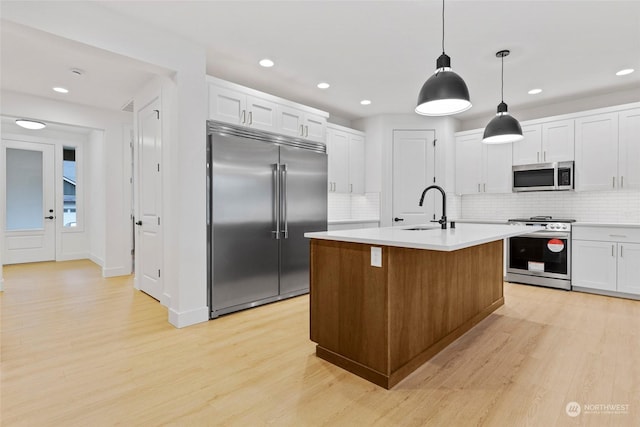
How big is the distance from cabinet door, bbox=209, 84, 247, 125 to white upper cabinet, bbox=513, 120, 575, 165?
4195 millimetres

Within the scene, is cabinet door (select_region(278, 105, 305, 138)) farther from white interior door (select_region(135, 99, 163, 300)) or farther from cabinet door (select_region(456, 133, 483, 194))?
cabinet door (select_region(456, 133, 483, 194))

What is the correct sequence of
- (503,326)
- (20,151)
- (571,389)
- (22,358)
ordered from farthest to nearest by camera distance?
(20,151)
(503,326)
(22,358)
(571,389)

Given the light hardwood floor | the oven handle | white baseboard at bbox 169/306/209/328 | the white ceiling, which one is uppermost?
the white ceiling

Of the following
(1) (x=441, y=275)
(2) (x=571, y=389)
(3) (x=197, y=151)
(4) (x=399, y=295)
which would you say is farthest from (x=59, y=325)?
(2) (x=571, y=389)

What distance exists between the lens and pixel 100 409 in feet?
5.96

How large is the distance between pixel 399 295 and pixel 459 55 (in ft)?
9.11

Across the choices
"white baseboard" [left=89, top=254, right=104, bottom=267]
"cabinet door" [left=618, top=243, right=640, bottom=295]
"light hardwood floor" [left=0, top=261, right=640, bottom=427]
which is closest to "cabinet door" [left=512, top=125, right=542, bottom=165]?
"cabinet door" [left=618, top=243, right=640, bottom=295]

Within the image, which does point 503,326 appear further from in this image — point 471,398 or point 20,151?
point 20,151

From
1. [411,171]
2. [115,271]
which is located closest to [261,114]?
[411,171]

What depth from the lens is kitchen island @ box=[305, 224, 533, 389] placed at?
202 centimetres

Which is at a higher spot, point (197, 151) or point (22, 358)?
point (197, 151)

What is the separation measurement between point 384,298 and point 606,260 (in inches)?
152

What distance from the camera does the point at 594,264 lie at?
4199 mm

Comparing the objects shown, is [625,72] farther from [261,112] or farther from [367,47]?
[261,112]
